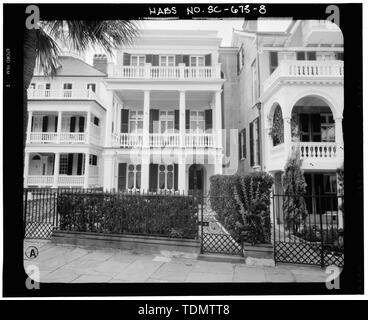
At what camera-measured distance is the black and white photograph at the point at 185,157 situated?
2.62m

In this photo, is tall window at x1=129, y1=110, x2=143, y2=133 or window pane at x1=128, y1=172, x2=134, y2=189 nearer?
window pane at x1=128, y1=172, x2=134, y2=189

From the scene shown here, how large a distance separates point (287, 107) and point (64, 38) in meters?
6.54

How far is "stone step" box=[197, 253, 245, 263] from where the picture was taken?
4148mm

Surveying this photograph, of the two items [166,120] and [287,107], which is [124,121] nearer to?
[166,120]

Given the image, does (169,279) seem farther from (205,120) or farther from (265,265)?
(205,120)

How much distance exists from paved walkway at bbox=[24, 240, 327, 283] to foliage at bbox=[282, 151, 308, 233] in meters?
1.88

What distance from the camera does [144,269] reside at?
369 cm

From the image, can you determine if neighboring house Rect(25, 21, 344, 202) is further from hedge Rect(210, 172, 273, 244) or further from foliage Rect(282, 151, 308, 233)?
hedge Rect(210, 172, 273, 244)

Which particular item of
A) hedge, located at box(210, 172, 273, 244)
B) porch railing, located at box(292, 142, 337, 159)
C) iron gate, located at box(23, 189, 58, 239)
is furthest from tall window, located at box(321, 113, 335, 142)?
iron gate, located at box(23, 189, 58, 239)

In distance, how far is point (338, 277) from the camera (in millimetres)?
2682

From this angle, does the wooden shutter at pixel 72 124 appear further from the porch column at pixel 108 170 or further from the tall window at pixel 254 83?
the tall window at pixel 254 83

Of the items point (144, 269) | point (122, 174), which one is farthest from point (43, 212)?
point (122, 174)

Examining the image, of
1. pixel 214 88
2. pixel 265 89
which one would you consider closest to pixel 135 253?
pixel 265 89

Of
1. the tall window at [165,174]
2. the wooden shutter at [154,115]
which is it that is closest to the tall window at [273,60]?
the wooden shutter at [154,115]
